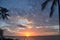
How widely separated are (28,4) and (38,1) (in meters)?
0.14

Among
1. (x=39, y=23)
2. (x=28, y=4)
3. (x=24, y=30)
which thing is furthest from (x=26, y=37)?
(x=28, y=4)

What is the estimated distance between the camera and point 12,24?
7.02 ft

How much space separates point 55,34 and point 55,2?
42cm

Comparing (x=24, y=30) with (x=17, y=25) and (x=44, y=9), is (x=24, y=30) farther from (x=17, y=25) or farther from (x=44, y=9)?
(x=44, y=9)

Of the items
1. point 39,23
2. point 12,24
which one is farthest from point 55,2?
point 12,24

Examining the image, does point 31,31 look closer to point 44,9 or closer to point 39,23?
point 39,23

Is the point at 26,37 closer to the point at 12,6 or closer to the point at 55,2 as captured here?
the point at 12,6

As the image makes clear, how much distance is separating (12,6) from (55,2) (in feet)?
1.86

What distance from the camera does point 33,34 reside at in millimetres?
2115

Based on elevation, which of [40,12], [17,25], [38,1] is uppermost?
[38,1]

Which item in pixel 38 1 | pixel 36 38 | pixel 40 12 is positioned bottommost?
pixel 36 38

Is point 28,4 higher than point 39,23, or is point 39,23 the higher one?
point 28,4

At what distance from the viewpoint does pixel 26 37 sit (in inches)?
83.2

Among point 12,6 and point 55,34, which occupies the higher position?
point 12,6
